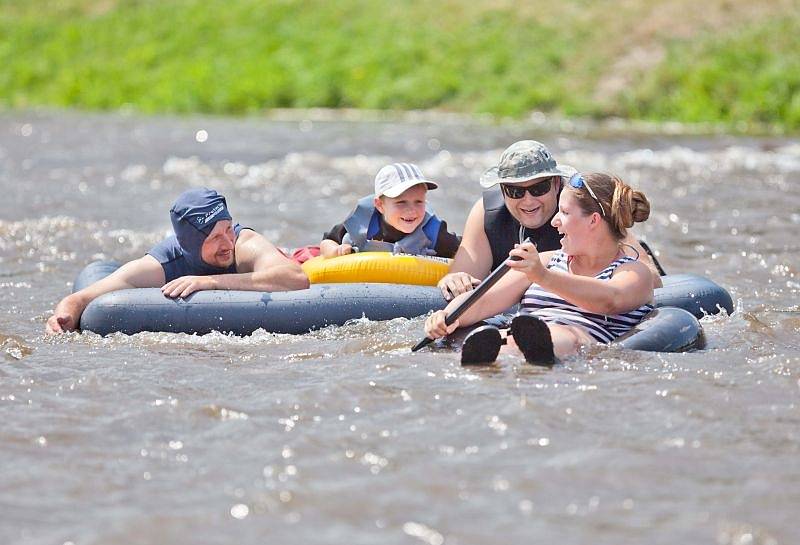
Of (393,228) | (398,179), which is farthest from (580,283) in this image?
(393,228)

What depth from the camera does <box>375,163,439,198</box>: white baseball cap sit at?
6.91m

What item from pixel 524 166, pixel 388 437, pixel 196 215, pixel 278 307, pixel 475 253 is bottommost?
pixel 388 437

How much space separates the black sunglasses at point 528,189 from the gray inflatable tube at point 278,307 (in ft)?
2.30

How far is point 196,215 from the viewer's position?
6887 mm

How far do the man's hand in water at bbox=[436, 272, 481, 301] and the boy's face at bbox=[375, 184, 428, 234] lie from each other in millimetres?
531

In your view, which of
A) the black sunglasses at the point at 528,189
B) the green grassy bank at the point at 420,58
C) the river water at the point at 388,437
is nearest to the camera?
the river water at the point at 388,437

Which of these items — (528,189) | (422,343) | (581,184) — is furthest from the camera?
(528,189)

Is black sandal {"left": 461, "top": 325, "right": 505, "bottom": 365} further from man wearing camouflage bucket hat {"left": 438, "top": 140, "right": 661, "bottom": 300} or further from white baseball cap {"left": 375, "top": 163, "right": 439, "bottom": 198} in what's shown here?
white baseball cap {"left": 375, "top": 163, "right": 439, "bottom": 198}

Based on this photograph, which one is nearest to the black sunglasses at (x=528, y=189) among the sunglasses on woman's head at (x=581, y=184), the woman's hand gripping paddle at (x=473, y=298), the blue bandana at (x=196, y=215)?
the woman's hand gripping paddle at (x=473, y=298)

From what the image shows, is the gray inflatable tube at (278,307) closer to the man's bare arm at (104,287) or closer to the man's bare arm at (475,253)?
the man's bare arm at (104,287)

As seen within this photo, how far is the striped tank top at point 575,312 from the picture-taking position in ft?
19.1

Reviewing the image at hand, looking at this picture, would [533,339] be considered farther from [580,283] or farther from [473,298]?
[473,298]

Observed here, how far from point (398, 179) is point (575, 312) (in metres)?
1.51

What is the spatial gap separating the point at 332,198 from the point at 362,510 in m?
9.77
